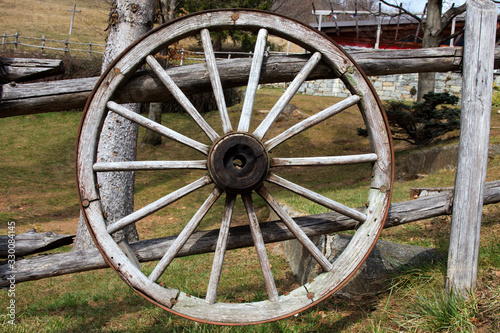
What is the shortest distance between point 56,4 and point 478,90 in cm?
4405

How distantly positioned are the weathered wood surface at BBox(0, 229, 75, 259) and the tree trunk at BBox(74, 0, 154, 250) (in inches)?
87.0

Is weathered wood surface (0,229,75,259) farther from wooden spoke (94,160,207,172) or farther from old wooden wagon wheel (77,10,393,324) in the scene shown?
wooden spoke (94,160,207,172)

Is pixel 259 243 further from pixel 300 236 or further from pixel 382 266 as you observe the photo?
pixel 382 266

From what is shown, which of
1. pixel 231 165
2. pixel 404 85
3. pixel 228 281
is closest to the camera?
→ pixel 231 165

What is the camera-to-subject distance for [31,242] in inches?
110

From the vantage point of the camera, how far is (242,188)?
238cm

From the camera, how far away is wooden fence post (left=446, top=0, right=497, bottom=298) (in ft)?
9.16

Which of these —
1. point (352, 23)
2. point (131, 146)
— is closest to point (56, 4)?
point (352, 23)

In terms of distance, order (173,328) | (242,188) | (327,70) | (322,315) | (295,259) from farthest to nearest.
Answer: (295,259) < (322,315) < (173,328) < (327,70) < (242,188)

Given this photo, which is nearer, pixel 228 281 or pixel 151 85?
pixel 151 85

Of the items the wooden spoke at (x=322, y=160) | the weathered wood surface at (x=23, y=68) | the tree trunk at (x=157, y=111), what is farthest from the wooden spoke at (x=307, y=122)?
the tree trunk at (x=157, y=111)

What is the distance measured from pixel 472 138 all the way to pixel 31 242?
125 inches

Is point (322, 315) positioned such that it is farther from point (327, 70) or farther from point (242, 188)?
point (327, 70)

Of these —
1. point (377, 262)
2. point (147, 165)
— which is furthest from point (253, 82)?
point (377, 262)
